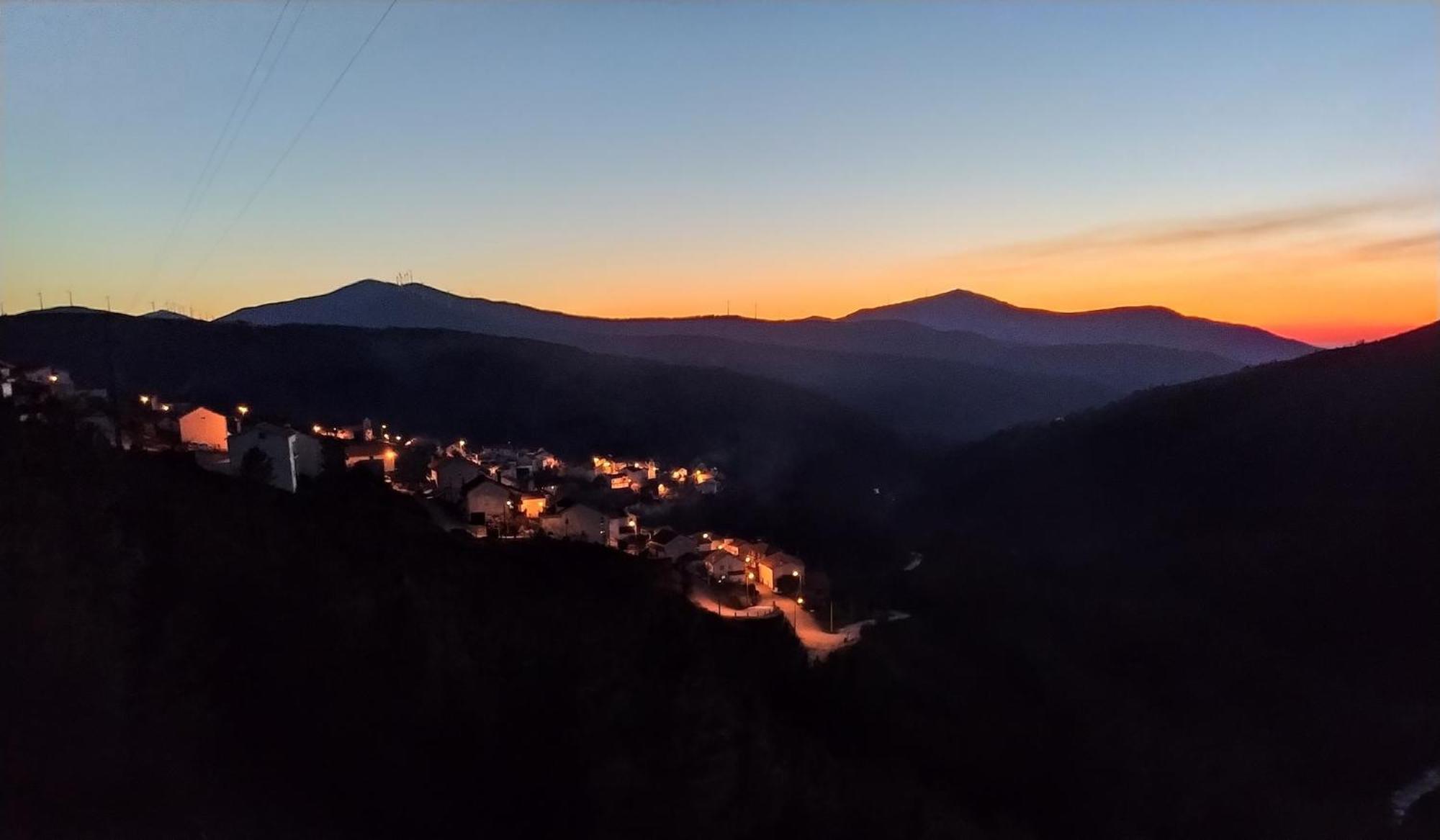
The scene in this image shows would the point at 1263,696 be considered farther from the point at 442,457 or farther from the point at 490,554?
the point at 442,457

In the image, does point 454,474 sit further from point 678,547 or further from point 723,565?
point 723,565

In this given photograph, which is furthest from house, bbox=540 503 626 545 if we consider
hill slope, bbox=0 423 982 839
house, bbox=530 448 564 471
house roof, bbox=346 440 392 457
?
house, bbox=530 448 564 471

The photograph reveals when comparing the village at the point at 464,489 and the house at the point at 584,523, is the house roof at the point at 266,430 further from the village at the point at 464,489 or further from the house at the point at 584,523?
the house at the point at 584,523

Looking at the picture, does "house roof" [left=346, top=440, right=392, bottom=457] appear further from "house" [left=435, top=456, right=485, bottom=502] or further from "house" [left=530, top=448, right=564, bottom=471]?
"house" [left=530, top=448, right=564, bottom=471]

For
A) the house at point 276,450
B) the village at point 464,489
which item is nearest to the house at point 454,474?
the village at point 464,489

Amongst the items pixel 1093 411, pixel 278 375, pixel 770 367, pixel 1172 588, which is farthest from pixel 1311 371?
pixel 770 367

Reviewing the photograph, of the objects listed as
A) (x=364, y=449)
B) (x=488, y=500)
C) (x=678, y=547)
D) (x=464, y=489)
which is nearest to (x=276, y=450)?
(x=464, y=489)
